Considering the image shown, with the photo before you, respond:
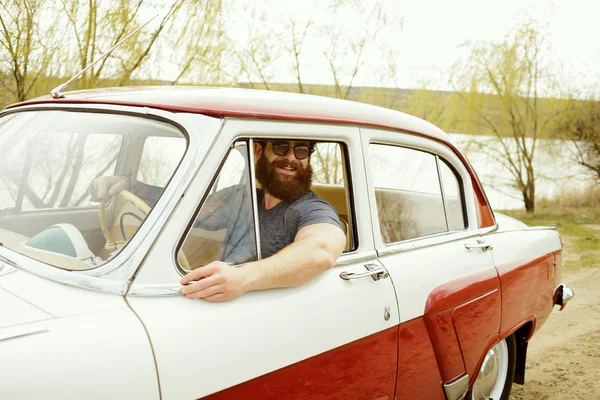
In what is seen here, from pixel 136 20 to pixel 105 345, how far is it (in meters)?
7.34

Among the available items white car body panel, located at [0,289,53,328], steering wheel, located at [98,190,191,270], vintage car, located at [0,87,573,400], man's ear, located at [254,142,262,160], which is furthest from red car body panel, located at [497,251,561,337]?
white car body panel, located at [0,289,53,328]

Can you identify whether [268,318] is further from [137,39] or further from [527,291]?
[137,39]

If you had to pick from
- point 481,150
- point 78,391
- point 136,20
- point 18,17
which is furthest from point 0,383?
point 481,150

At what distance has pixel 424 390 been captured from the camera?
2641 mm

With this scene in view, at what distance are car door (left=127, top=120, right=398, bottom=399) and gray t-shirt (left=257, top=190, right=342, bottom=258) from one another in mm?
166

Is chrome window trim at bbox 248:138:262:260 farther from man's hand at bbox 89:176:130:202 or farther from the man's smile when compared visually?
man's hand at bbox 89:176:130:202

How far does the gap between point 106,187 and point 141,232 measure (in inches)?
20.4

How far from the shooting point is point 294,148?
233 centimetres

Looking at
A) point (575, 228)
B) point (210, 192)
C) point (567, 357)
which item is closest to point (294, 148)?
point (210, 192)

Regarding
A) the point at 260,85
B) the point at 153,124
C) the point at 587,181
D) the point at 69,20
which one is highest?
the point at 69,20

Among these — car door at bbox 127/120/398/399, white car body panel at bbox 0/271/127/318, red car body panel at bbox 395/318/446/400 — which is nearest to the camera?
white car body panel at bbox 0/271/127/318

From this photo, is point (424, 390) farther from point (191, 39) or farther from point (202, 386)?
point (191, 39)

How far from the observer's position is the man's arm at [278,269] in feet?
6.01

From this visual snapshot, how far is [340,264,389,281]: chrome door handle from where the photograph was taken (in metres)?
2.27
